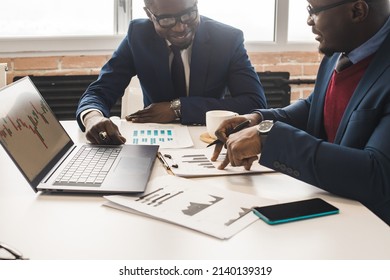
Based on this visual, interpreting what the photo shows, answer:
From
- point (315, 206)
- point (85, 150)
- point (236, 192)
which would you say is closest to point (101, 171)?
point (85, 150)

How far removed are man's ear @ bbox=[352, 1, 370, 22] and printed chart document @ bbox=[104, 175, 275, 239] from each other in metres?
0.54

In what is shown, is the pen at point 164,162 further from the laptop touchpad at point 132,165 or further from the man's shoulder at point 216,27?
the man's shoulder at point 216,27

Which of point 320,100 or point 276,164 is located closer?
point 276,164

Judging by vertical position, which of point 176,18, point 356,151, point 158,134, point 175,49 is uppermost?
point 176,18

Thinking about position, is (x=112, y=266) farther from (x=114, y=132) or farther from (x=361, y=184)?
(x=114, y=132)

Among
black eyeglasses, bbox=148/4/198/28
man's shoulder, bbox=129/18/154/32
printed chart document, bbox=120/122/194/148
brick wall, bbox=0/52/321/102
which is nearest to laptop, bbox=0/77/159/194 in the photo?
printed chart document, bbox=120/122/194/148

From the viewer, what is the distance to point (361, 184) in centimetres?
A: 98

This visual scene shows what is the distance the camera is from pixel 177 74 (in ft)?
6.23

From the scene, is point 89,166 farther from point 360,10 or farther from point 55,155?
point 360,10

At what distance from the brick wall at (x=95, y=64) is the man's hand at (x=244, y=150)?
176cm

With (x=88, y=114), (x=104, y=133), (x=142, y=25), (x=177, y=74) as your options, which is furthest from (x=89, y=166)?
(x=142, y=25)

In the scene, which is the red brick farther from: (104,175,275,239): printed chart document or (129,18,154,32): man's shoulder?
(104,175,275,239): printed chart document

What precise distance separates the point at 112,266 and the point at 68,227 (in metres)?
0.18

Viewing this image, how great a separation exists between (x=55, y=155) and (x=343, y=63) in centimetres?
82
